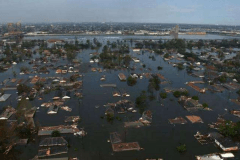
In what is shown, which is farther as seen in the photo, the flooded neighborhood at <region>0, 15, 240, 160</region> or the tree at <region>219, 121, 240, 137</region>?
the tree at <region>219, 121, 240, 137</region>

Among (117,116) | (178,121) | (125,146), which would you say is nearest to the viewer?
(125,146)

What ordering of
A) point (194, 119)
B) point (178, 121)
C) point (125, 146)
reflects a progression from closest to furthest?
1. point (125, 146)
2. point (178, 121)
3. point (194, 119)

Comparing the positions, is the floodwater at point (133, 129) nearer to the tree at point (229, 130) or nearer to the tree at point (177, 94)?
the tree at point (177, 94)

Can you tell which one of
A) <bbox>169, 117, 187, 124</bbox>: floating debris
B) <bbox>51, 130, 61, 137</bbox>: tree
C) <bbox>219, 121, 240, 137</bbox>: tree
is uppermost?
<bbox>219, 121, 240, 137</bbox>: tree

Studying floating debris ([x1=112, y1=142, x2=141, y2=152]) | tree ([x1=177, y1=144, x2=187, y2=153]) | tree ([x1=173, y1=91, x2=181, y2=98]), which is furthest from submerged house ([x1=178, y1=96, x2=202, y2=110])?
floating debris ([x1=112, y1=142, x2=141, y2=152])

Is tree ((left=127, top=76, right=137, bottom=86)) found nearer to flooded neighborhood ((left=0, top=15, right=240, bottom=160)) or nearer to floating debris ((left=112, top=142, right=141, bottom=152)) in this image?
flooded neighborhood ((left=0, top=15, right=240, bottom=160))

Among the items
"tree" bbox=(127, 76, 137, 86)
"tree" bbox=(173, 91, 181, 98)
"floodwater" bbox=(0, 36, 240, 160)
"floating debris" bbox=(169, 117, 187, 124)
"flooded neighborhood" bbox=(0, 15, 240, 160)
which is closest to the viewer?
"floodwater" bbox=(0, 36, 240, 160)

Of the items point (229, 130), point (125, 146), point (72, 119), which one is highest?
point (229, 130)

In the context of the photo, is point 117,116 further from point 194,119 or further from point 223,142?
point 223,142

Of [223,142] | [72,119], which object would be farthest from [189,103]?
[72,119]

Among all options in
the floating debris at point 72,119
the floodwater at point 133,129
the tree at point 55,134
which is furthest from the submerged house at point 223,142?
the tree at point 55,134

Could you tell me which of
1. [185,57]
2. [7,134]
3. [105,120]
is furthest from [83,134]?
[185,57]

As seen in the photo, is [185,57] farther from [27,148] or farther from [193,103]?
[27,148]
